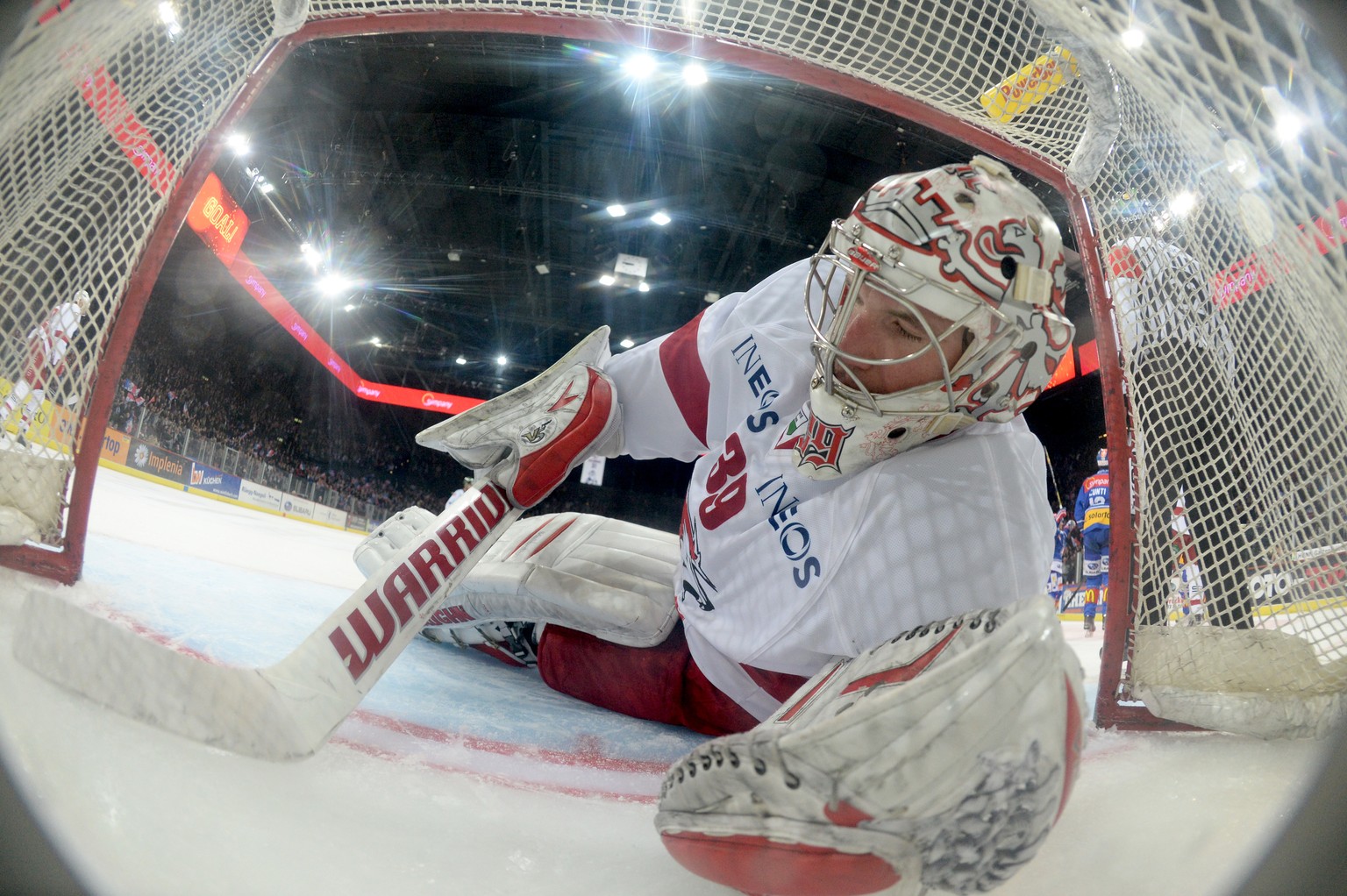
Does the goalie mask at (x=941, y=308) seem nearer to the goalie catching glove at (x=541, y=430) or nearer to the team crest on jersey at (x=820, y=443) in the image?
the team crest on jersey at (x=820, y=443)

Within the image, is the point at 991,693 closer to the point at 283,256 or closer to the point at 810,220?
the point at 810,220

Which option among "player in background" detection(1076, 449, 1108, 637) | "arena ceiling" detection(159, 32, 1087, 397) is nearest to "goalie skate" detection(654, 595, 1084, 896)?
"player in background" detection(1076, 449, 1108, 637)

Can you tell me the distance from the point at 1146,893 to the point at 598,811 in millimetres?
538

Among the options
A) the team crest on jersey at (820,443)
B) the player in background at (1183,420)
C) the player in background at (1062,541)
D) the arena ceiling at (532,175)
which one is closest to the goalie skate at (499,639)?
the team crest on jersey at (820,443)

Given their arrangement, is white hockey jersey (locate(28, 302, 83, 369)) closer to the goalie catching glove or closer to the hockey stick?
the goalie catching glove

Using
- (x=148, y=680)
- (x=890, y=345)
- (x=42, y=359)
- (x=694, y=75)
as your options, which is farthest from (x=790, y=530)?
(x=694, y=75)

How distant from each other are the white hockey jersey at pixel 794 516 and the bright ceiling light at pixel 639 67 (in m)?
4.76

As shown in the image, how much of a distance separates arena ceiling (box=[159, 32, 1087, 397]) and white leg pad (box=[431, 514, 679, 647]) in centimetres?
424

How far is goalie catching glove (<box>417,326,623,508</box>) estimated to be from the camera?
4.58ft

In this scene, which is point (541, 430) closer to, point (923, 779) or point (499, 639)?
point (499, 639)

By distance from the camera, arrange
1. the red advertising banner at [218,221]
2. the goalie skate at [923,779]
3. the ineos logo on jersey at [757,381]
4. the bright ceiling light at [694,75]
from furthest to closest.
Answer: the red advertising banner at [218,221] → the bright ceiling light at [694,75] → the ineos logo on jersey at [757,381] → the goalie skate at [923,779]

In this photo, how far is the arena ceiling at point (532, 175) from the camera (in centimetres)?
572

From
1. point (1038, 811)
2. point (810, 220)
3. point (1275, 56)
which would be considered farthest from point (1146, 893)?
point (810, 220)

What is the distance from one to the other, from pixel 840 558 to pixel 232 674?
2.26 feet
